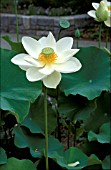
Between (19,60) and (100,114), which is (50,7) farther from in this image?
(19,60)

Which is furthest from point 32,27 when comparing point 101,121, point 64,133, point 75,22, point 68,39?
point 68,39

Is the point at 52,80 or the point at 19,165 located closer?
the point at 52,80

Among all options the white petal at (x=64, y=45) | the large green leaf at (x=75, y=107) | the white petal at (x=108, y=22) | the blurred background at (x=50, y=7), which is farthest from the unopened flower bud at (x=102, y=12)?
the blurred background at (x=50, y=7)

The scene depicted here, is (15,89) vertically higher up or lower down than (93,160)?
higher up

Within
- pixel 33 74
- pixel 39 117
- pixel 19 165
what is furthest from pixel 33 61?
pixel 39 117

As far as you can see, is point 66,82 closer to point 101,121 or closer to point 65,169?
point 101,121

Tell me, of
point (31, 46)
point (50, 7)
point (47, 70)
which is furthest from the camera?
point (50, 7)

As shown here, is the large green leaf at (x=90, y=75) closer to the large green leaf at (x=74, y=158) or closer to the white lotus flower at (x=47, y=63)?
the large green leaf at (x=74, y=158)
